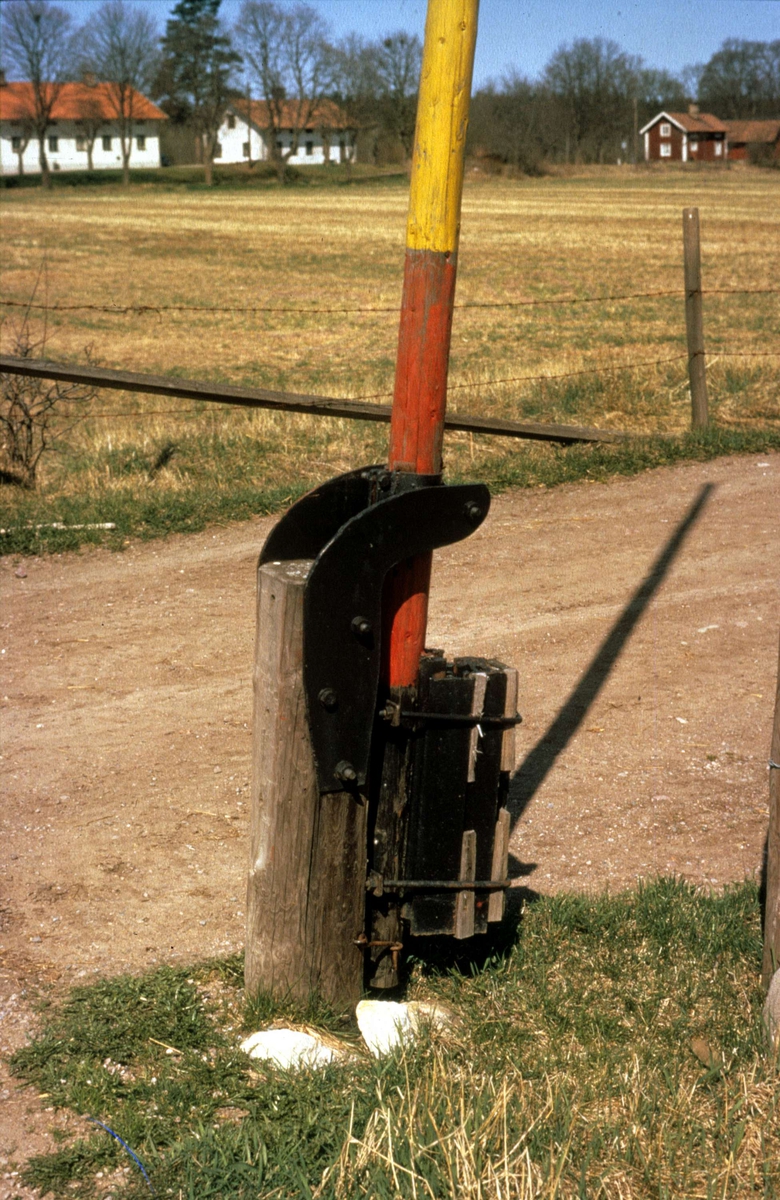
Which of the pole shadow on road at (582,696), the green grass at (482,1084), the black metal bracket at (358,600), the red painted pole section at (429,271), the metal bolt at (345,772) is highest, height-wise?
the red painted pole section at (429,271)

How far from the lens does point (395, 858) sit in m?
3.39

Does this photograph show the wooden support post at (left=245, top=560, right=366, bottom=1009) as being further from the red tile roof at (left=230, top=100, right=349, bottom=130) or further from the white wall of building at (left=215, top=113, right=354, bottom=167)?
the white wall of building at (left=215, top=113, right=354, bottom=167)

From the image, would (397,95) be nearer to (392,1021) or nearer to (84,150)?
(84,150)

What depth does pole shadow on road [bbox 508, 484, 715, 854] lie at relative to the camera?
495 centimetres

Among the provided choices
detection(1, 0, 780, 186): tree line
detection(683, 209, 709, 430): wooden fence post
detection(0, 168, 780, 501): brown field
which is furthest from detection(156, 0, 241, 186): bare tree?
detection(683, 209, 709, 430): wooden fence post

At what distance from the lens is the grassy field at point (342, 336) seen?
29.6 feet

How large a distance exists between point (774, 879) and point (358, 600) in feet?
4.59

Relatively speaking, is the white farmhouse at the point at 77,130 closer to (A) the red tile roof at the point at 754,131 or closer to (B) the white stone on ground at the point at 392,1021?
(A) the red tile roof at the point at 754,131

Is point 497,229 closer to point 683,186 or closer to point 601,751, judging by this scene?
point 683,186

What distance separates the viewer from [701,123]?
10531 centimetres

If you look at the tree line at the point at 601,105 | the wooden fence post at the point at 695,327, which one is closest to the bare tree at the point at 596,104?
the tree line at the point at 601,105

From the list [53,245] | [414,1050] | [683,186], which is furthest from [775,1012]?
[683,186]

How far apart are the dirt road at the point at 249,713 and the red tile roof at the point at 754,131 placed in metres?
98.0

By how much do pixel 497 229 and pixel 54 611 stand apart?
3938cm
